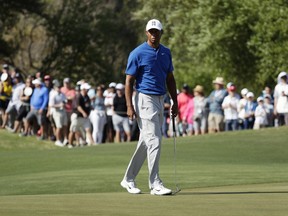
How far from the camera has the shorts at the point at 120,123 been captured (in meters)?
32.2

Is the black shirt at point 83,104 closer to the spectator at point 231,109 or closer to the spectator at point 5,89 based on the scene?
the spectator at point 5,89

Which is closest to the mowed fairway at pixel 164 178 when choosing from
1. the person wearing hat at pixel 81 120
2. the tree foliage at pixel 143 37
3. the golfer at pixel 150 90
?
the golfer at pixel 150 90

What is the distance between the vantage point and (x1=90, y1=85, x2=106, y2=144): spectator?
32.4 metres

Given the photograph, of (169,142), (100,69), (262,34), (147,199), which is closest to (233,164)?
(169,142)

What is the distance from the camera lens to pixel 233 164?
73.2 ft

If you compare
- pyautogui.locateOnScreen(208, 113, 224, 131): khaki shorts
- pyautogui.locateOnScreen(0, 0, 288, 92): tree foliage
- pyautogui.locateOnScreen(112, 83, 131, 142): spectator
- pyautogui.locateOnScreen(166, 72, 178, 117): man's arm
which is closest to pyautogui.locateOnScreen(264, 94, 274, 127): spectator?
pyautogui.locateOnScreen(208, 113, 224, 131): khaki shorts

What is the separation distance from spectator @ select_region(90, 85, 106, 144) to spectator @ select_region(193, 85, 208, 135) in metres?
2.72

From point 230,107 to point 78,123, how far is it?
446 centimetres

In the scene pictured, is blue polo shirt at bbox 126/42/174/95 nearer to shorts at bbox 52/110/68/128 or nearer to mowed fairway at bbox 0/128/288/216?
mowed fairway at bbox 0/128/288/216

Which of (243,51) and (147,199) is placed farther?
(243,51)

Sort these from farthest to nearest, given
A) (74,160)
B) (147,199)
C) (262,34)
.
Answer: (262,34) < (74,160) < (147,199)

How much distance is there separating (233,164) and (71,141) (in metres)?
10.7

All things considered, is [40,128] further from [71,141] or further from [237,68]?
[237,68]

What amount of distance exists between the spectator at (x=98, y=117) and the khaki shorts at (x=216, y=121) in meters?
3.12
